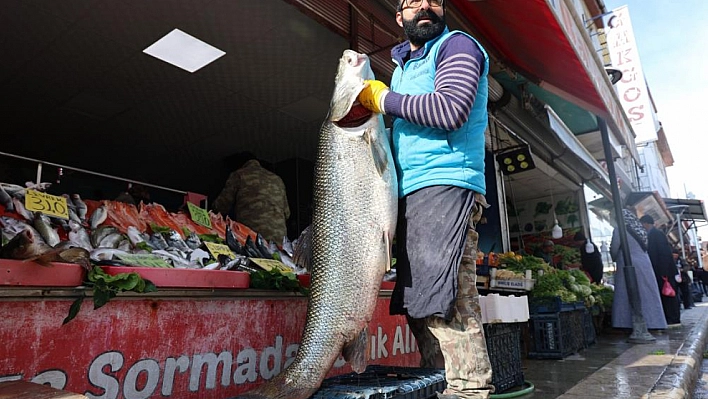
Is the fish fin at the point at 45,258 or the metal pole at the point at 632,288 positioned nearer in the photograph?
the fish fin at the point at 45,258

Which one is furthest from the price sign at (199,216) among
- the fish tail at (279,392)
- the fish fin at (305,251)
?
the fish tail at (279,392)

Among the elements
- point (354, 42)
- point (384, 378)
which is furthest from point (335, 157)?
point (354, 42)

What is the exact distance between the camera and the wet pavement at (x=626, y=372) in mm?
3521

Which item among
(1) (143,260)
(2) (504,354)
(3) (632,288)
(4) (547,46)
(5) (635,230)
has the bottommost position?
(2) (504,354)

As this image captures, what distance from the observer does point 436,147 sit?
1912mm

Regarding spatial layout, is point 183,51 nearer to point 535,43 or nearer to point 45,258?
point 535,43

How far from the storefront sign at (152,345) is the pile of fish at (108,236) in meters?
0.26

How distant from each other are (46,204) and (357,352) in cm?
221

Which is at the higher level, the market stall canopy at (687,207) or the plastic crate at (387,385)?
the market stall canopy at (687,207)

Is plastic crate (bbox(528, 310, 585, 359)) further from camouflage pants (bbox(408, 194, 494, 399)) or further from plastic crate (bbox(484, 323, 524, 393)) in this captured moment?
camouflage pants (bbox(408, 194, 494, 399))

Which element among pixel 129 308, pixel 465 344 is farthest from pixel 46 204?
pixel 465 344

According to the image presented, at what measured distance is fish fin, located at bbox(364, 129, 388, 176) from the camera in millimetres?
2014

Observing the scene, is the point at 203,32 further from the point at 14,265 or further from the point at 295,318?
the point at 14,265

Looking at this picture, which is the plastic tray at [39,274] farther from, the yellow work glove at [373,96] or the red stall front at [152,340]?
the yellow work glove at [373,96]
